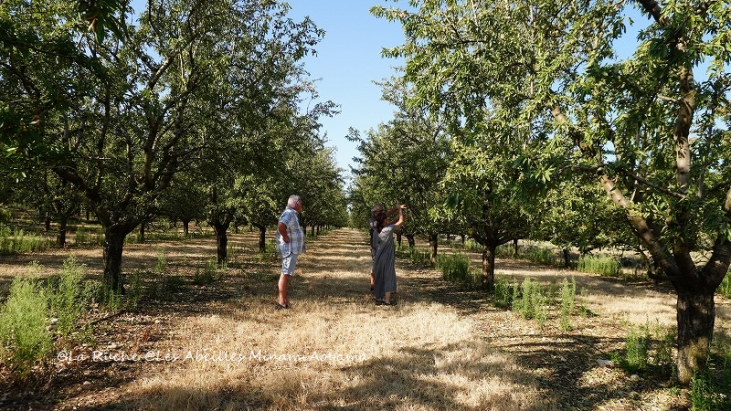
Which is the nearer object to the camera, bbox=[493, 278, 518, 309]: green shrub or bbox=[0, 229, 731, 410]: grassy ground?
bbox=[0, 229, 731, 410]: grassy ground

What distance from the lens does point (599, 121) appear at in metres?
4.71

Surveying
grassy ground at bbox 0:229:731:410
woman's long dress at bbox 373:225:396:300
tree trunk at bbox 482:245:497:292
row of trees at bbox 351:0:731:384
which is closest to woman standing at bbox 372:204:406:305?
woman's long dress at bbox 373:225:396:300

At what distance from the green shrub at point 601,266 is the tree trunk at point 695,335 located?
15039 mm

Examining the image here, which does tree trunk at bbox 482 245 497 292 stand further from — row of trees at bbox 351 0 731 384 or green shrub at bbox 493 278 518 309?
row of trees at bbox 351 0 731 384

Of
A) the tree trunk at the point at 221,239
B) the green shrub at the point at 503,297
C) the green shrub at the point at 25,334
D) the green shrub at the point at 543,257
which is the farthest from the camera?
the green shrub at the point at 543,257

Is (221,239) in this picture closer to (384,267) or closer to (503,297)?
(384,267)

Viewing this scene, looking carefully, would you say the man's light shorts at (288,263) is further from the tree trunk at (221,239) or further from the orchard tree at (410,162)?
the tree trunk at (221,239)

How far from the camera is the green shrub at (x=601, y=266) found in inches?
717

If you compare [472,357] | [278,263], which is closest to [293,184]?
[278,263]

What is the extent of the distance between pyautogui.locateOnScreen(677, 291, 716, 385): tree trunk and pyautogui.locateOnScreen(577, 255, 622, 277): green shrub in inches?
592

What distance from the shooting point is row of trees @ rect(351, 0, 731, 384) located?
3.89 metres

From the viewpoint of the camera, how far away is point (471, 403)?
3801mm

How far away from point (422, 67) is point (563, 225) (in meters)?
4.45

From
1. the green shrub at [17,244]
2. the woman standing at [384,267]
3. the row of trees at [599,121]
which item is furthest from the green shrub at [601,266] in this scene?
the green shrub at [17,244]
